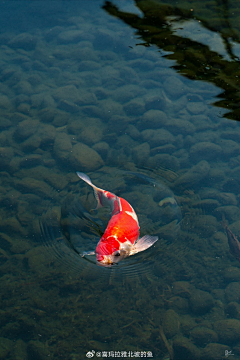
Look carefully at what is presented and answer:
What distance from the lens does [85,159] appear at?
18.7 ft

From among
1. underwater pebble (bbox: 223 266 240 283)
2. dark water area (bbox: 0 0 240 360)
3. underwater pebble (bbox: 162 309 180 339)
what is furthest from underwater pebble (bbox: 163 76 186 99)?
underwater pebble (bbox: 162 309 180 339)

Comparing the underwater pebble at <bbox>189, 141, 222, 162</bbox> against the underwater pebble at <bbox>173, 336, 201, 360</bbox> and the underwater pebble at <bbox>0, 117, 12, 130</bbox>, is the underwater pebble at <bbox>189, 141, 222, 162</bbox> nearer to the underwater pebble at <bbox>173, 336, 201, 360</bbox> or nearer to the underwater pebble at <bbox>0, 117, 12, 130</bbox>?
the underwater pebble at <bbox>173, 336, 201, 360</bbox>

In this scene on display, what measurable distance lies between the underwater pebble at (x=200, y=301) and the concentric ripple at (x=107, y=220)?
60 cm

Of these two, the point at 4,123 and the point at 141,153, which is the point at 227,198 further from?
the point at 4,123

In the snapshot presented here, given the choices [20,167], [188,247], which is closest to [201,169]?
[188,247]

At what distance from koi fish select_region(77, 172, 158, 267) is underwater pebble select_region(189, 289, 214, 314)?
2.62 feet

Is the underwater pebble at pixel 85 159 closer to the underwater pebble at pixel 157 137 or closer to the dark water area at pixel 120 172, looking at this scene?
the dark water area at pixel 120 172

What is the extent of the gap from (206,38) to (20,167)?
200 inches

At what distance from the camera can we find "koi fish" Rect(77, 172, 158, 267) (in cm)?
409

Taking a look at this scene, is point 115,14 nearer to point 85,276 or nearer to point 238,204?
point 238,204

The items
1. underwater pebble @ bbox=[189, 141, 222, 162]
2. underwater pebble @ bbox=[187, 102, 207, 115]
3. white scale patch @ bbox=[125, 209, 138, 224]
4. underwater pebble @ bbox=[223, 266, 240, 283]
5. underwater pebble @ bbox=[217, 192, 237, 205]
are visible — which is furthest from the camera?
underwater pebble @ bbox=[187, 102, 207, 115]

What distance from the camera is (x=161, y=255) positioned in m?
4.48

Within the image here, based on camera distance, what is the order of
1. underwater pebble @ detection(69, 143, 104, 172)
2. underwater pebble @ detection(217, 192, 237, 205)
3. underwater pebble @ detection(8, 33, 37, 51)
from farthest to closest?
underwater pebble @ detection(8, 33, 37, 51)
underwater pebble @ detection(69, 143, 104, 172)
underwater pebble @ detection(217, 192, 237, 205)

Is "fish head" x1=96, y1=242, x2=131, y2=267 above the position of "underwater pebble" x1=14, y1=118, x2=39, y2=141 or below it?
below
